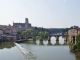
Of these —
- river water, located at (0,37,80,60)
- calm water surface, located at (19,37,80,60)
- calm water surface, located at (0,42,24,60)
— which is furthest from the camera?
calm water surface, located at (0,42,24,60)

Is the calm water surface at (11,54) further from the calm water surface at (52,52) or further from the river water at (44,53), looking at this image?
the calm water surface at (52,52)

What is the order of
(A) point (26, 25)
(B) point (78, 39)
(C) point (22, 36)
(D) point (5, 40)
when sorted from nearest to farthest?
(B) point (78, 39)
(D) point (5, 40)
(C) point (22, 36)
(A) point (26, 25)

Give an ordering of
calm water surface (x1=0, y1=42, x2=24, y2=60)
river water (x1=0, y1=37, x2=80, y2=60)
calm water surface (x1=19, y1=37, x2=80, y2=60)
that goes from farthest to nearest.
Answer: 1. calm water surface (x1=0, y1=42, x2=24, y2=60)
2. river water (x1=0, y1=37, x2=80, y2=60)
3. calm water surface (x1=19, y1=37, x2=80, y2=60)

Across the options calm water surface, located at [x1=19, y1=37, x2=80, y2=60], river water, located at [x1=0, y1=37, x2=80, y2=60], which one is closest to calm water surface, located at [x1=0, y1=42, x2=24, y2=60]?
river water, located at [x1=0, y1=37, x2=80, y2=60]

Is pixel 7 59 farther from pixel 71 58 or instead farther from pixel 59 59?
pixel 71 58

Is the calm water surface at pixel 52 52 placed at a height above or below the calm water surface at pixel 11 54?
above

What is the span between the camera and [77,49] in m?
34.5

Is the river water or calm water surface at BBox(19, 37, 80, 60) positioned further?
the river water

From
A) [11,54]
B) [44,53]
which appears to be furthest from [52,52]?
[11,54]

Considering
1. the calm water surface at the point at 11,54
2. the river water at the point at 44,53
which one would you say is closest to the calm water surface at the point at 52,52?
the river water at the point at 44,53

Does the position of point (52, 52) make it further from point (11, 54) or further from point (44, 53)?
point (11, 54)

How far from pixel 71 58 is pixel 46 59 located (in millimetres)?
3971

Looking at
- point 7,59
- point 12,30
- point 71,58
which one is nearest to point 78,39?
point 71,58

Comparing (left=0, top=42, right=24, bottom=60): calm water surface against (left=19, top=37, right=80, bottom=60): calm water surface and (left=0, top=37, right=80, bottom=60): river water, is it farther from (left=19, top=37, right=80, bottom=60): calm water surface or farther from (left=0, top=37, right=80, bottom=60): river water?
(left=19, top=37, right=80, bottom=60): calm water surface
